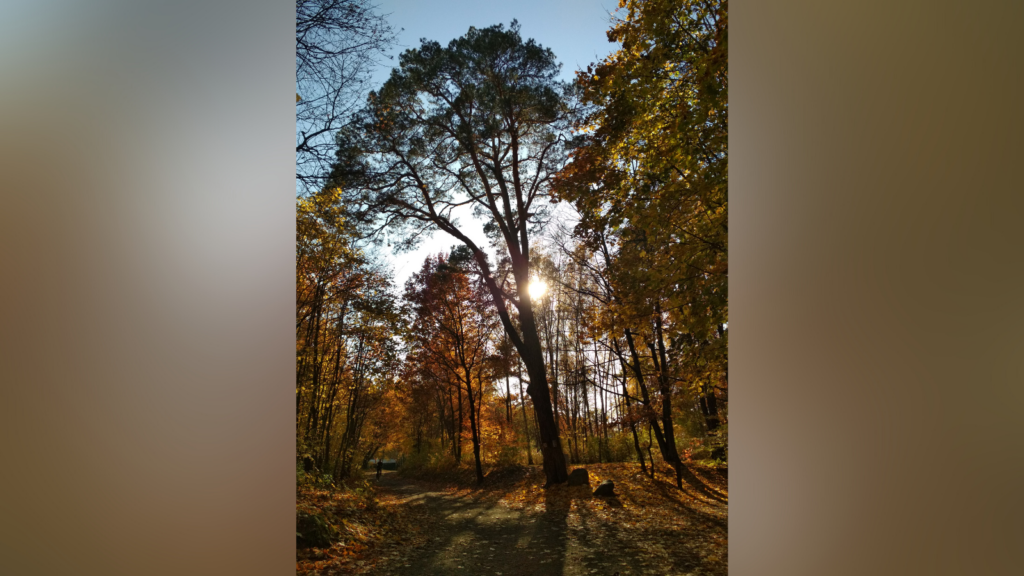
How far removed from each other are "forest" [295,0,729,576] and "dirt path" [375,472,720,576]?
0.09 feet

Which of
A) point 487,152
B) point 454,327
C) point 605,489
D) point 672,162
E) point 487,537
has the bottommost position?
point 487,537

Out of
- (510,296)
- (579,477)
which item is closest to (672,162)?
(510,296)

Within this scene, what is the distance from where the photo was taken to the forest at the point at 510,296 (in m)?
3.30

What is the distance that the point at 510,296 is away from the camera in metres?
5.50

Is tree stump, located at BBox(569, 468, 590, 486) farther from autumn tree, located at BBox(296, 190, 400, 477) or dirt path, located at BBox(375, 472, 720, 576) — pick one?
autumn tree, located at BBox(296, 190, 400, 477)

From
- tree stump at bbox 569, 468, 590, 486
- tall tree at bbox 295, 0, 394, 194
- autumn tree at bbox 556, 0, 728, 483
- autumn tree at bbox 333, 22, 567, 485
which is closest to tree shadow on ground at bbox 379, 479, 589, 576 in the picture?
tree stump at bbox 569, 468, 590, 486

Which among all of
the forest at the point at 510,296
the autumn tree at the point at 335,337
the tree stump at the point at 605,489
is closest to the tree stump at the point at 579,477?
the forest at the point at 510,296

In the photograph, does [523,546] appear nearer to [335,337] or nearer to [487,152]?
[335,337]

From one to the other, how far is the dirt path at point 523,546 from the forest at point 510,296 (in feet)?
0.09

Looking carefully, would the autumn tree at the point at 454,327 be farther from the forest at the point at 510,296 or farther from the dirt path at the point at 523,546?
the dirt path at the point at 523,546

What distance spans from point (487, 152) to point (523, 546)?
149 inches

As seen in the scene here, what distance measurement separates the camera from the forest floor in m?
3.42
